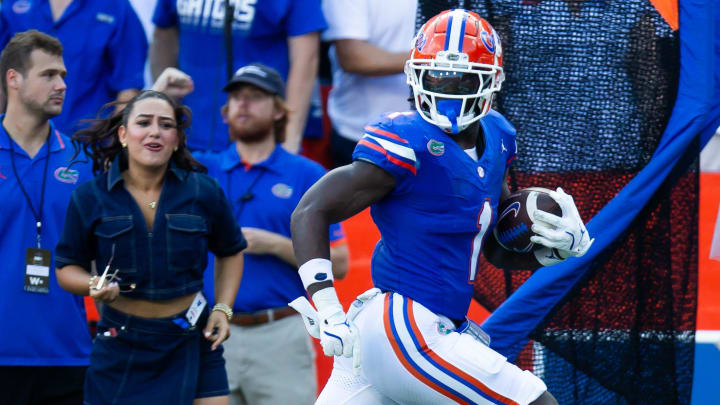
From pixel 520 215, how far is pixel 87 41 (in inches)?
127

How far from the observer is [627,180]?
513cm

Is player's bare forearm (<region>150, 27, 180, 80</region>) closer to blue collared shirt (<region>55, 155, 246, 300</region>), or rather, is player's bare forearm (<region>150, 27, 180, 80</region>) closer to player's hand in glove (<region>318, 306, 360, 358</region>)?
blue collared shirt (<region>55, 155, 246, 300</region>)

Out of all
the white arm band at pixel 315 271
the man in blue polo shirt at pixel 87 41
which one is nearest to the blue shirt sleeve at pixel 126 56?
the man in blue polo shirt at pixel 87 41

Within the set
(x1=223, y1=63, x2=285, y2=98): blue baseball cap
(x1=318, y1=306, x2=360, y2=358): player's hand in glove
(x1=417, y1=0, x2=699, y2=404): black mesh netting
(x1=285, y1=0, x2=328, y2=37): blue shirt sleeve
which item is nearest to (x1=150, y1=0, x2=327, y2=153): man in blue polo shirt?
(x1=285, y1=0, x2=328, y2=37): blue shirt sleeve

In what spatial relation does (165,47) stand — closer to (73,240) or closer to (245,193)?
(245,193)

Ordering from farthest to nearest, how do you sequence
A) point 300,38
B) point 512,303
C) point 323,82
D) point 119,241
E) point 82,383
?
point 323,82 → point 300,38 → point 82,383 → point 512,303 → point 119,241

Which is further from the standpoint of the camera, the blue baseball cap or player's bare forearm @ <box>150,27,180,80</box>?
player's bare forearm @ <box>150,27,180,80</box>

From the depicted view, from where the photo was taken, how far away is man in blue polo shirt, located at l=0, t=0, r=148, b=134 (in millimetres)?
6398

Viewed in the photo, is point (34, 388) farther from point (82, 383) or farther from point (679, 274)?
point (679, 274)

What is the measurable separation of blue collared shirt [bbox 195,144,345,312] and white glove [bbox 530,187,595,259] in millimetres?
1765

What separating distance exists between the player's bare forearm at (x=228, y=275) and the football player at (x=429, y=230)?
3.34ft

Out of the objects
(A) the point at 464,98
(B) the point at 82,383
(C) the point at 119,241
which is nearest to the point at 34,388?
(B) the point at 82,383

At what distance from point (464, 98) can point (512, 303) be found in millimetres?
1368

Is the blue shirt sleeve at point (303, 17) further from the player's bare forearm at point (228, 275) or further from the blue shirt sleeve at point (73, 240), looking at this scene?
the blue shirt sleeve at point (73, 240)
